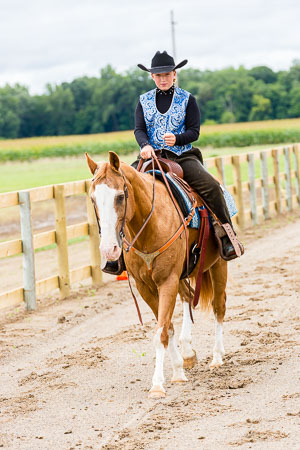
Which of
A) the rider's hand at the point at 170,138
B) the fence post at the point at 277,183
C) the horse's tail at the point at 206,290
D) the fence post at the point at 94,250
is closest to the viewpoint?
the rider's hand at the point at 170,138

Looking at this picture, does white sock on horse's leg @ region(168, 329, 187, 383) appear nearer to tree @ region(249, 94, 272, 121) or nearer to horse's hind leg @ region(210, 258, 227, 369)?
horse's hind leg @ region(210, 258, 227, 369)

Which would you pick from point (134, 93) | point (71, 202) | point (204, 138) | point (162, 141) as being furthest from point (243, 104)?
point (162, 141)

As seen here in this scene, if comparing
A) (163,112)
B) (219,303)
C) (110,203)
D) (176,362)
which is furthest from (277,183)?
(110,203)

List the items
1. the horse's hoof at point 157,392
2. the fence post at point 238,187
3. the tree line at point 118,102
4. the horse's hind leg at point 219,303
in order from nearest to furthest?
the horse's hoof at point 157,392
the horse's hind leg at point 219,303
the fence post at point 238,187
the tree line at point 118,102

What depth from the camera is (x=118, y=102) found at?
82.1 meters

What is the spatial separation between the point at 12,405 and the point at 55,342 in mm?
2095

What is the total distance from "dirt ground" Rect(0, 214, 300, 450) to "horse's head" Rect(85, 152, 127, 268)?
115 cm

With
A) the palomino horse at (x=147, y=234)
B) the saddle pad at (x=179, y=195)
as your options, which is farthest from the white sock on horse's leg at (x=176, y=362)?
the saddle pad at (x=179, y=195)

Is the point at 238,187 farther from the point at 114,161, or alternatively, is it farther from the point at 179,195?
the point at 114,161

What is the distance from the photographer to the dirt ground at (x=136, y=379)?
452 cm

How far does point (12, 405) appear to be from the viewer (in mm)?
5430

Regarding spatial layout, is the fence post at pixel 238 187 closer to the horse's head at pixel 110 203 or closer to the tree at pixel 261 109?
the horse's head at pixel 110 203

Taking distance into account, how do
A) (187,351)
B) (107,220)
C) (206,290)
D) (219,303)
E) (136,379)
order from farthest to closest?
(206,290) < (219,303) < (187,351) < (136,379) < (107,220)

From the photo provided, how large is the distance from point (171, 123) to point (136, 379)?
2.14 meters
